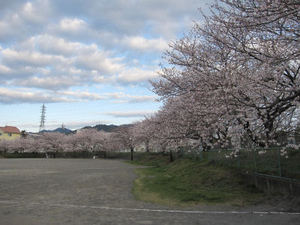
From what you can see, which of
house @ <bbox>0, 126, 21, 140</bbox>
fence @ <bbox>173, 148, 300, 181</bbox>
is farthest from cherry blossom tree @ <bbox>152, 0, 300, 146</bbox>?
house @ <bbox>0, 126, 21, 140</bbox>

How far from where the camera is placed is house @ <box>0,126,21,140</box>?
12656cm

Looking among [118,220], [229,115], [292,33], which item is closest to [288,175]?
[229,115]

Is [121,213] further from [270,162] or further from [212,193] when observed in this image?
[270,162]

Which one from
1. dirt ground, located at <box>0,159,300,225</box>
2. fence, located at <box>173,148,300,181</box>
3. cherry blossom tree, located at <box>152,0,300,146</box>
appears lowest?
dirt ground, located at <box>0,159,300,225</box>

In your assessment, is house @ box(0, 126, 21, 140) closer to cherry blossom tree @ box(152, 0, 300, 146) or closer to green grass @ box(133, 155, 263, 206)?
green grass @ box(133, 155, 263, 206)

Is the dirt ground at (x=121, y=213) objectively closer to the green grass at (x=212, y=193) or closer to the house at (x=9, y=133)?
the green grass at (x=212, y=193)

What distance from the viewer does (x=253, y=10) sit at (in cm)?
638

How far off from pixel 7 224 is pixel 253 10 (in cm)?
847

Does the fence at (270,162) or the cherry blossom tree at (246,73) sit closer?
the cherry blossom tree at (246,73)

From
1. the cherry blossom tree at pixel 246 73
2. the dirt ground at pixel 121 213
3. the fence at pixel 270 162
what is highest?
the cherry blossom tree at pixel 246 73

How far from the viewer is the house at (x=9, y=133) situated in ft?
415

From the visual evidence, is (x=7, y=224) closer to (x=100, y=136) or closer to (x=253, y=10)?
(x=253, y=10)

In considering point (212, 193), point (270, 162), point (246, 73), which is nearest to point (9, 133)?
point (212, 193)

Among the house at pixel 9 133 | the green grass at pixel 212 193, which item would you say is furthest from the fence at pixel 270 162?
the house at pixel 9 133
